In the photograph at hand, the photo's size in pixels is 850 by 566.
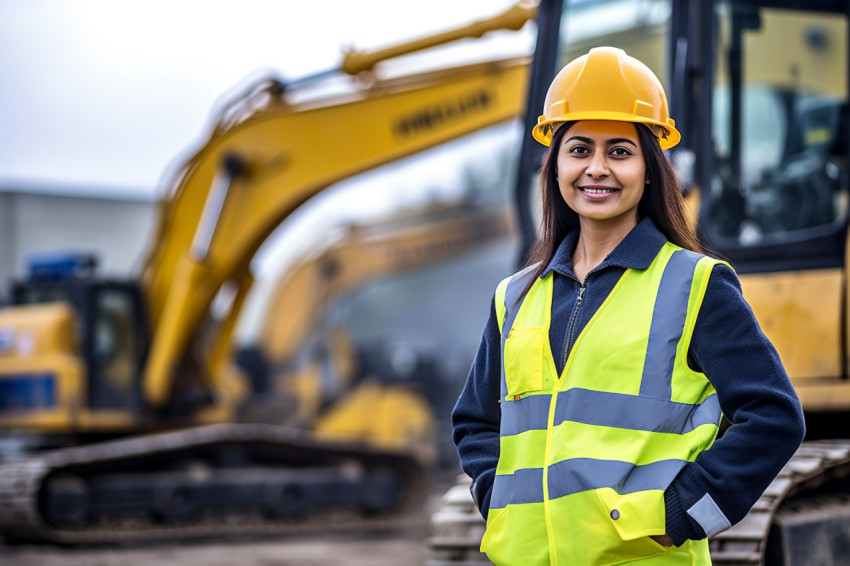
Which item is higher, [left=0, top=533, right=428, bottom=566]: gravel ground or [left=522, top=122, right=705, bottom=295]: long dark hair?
[left=522, top=122, right=705, bottom=295]: long dark hair

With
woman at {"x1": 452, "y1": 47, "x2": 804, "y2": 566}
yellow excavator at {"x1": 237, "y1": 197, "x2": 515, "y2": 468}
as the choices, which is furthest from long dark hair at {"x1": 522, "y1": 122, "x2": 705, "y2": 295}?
yellow excavator at {"x1": 237, "y1": 197, "x2": 515, "y2": 468}

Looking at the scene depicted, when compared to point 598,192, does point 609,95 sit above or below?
above

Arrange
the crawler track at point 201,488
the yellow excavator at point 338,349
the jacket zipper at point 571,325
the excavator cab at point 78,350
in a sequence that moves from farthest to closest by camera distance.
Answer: the yellow excavator at point 338,349
the excavator cab at point 78,350
the crawler track at point 201,488
the jacket zipper at point 571,325

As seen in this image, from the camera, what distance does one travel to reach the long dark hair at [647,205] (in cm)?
182

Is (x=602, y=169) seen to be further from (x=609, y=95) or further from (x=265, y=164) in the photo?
(x=265, y=164)

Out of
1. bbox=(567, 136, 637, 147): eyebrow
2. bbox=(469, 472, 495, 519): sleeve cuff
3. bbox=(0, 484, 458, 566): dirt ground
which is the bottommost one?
bbox=(0, 484, 458, 566): dirt ground

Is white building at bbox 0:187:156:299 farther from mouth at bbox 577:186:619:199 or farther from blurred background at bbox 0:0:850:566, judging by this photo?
mouth at bbox 577:186:619:199

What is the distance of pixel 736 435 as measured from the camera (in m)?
1.66

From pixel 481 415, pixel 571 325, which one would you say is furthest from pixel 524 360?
pixel 481 415

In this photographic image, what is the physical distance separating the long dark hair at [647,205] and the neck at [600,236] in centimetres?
5

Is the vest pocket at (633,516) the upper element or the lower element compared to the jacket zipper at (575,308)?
lower

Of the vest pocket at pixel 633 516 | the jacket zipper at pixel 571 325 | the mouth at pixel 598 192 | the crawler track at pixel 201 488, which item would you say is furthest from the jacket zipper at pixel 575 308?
the crawler track at pixel 201 488

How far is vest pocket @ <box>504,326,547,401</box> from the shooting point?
5.89 feet

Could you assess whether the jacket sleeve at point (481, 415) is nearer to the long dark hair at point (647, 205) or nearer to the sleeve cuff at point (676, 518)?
the long dark hair at point (647, 205)
